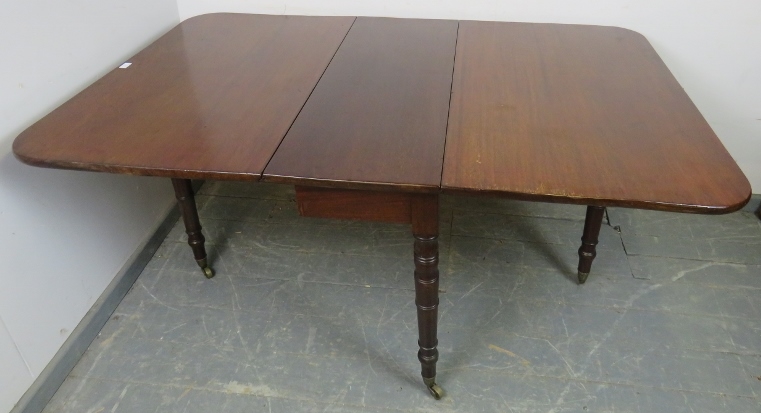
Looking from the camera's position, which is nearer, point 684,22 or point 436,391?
point 436,391

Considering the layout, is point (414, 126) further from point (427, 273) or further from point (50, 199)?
point (50, 199)

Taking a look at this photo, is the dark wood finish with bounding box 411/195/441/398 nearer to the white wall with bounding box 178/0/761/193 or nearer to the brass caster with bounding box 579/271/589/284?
the brass caster with bounding box 579/271/589/284

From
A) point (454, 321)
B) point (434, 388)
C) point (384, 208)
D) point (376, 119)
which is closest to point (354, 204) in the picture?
point (384, 208)

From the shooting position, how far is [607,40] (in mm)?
1674

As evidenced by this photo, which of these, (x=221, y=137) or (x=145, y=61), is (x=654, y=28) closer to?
(x=221, y=137)

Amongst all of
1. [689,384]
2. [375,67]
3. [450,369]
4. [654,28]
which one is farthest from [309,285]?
[654,28]

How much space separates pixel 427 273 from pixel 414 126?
0.32 metres

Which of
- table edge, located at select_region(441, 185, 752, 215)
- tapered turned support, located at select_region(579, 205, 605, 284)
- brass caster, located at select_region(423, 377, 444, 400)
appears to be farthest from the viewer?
tapered turned support, located at select_region(579, 205, 605, 284)

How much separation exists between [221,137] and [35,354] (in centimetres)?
83

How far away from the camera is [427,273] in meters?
1.26

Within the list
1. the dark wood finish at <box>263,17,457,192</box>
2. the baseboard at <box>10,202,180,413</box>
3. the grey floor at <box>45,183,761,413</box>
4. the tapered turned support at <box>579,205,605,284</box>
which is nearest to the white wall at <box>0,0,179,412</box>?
the baseboard at <box>10,202,180,413</box>

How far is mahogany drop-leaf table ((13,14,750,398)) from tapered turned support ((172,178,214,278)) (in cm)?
1

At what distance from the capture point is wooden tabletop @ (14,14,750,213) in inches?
41.1

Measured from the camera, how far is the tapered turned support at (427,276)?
1.14 meters
